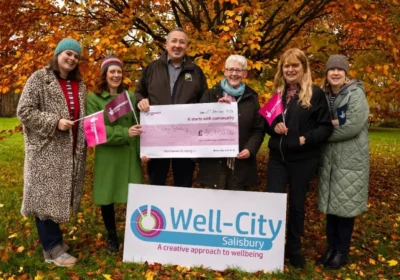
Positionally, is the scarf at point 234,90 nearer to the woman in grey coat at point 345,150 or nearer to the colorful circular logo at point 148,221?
the woman in grey coat at point 345,150

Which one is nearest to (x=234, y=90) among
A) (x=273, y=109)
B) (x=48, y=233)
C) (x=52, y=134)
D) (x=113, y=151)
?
(x=273, y=109)

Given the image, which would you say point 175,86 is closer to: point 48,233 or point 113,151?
point 113,151

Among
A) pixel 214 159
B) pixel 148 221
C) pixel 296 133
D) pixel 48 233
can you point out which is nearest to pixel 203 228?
pixel 148 221

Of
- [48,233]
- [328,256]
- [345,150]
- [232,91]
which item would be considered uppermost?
[232,91]

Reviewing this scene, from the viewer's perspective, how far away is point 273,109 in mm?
3844

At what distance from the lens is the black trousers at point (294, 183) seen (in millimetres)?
3984

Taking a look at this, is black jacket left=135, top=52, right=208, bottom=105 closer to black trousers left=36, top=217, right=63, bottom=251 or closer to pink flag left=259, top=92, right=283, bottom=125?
pink flag left=259, top=92, right=283, bottom=125

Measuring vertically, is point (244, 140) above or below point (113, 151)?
above

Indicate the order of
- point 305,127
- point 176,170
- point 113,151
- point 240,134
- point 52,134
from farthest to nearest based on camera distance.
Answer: point 176,170 < point 113,151 < point 240,134 < point 305,127 < point 52,134

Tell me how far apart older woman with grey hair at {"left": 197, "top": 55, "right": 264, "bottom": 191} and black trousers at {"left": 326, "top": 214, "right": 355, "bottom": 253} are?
1.04 metres

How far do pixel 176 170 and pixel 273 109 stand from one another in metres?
1.30

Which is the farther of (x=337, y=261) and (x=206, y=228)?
(x=337, y=261)

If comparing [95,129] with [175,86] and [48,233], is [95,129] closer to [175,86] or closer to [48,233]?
[175,86]

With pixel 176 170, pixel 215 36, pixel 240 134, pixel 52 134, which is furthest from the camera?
pixel 215 36
